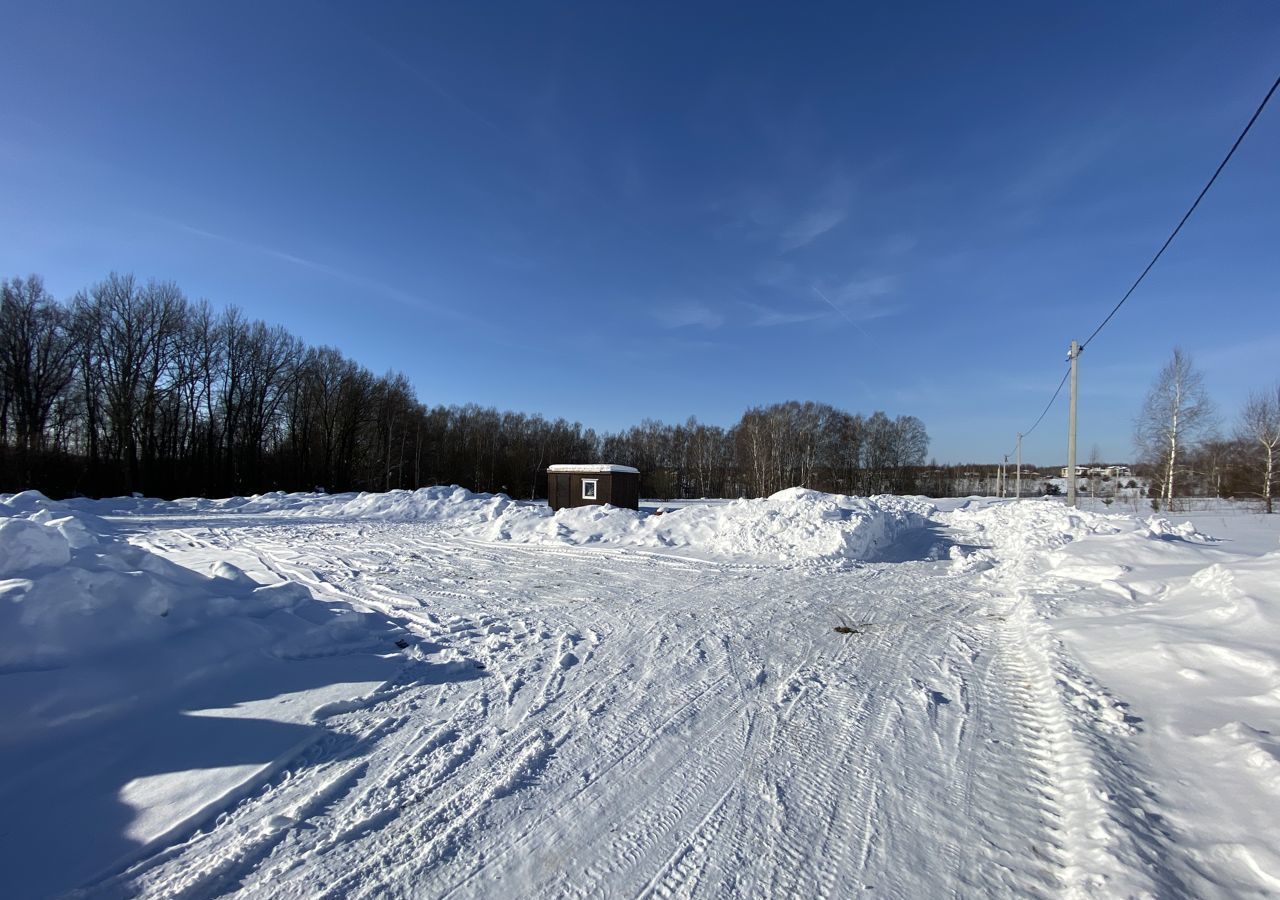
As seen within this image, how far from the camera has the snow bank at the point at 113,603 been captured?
167 inches

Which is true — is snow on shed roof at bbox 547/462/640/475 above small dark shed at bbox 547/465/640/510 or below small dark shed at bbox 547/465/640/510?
above

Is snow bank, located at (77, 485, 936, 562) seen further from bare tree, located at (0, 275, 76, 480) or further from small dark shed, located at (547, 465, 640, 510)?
bare tree, located at (0, 275, 76, 480)

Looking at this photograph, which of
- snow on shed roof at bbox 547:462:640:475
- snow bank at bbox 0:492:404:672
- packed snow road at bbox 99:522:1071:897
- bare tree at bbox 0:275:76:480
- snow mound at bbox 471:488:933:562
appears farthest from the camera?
bare tree at bbox 0:275:76:480

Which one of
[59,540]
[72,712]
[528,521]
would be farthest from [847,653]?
[528,521]

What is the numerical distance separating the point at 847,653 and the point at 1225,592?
4.27 metres

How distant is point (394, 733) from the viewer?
412 cm

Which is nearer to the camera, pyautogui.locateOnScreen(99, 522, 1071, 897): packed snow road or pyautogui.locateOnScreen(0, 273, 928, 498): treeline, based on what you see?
pyautogui.locateOnScreen(99, 522, 1071, 897): packed snow road

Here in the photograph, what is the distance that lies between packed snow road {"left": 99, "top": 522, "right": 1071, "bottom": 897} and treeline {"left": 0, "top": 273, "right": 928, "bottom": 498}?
42.3m

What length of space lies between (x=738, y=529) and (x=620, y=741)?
38.4 feet

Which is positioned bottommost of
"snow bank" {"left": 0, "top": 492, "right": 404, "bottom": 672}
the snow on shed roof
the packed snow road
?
the packed snow road

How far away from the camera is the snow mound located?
14.4 metres

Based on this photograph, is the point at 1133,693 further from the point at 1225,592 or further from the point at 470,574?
the point at 470,574

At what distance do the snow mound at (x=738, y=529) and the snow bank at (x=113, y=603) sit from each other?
31.2 ft

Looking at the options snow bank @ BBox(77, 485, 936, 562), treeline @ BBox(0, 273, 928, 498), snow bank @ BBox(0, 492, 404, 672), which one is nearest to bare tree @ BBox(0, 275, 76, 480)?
treeline @ BBox(0, 273, 928, 498)
